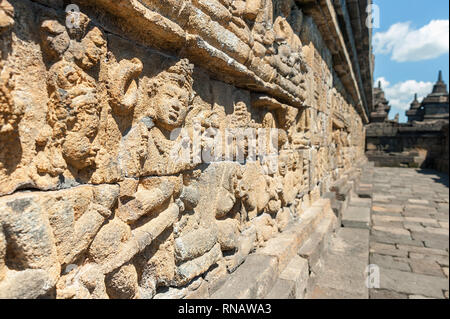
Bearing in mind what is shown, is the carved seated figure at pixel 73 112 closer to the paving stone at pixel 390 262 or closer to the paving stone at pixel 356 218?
the paving stone at pixel 390 262

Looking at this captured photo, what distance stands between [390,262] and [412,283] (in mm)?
643

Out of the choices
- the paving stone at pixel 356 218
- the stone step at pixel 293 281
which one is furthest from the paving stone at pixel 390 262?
the stone step at pixel 293 281

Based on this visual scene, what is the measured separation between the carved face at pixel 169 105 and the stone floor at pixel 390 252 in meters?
2.50

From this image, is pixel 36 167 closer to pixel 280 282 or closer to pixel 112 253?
pixel 112 253

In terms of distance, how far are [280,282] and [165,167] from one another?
1574mm

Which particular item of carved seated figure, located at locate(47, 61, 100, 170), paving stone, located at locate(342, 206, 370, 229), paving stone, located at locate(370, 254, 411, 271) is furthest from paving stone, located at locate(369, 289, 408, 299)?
carved seated figure, located at locate(47, 61, 100, 170)

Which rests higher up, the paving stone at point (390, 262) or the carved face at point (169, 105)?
the carved face at point (169, 105)

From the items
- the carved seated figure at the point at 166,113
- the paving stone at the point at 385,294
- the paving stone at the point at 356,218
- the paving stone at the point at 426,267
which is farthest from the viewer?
the paving stone at the point at 356,218

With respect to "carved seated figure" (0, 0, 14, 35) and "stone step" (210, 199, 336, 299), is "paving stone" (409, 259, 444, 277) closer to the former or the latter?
"stone step" (210, 199, 336, 299)

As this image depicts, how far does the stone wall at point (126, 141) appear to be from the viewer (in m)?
1.03

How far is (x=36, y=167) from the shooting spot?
1105mm

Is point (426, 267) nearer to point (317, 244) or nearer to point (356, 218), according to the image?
point (356, 218)

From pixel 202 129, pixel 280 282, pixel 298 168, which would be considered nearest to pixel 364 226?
pixel 298 168

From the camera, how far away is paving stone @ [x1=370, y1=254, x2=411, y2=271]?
166 inches
